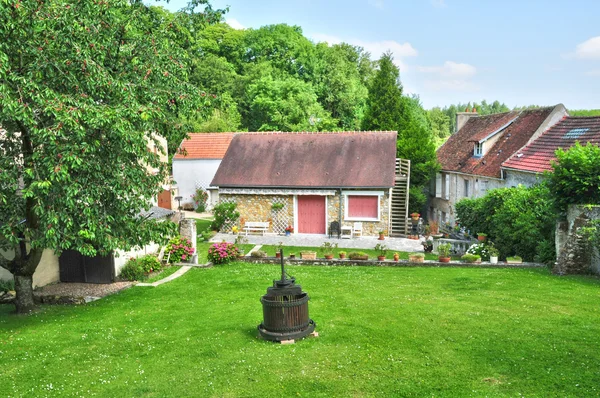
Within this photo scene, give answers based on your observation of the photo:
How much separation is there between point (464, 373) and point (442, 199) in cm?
2682

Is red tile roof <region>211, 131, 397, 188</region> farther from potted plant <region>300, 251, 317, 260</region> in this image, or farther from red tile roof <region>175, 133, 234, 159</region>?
red tile roof <region>175, 133, 234, 159</region>

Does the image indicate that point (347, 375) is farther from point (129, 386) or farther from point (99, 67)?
point (99, 67)

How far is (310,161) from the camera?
28016 mm

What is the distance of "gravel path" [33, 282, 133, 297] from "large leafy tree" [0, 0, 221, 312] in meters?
2.56

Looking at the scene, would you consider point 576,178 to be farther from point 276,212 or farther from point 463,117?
point 463,117

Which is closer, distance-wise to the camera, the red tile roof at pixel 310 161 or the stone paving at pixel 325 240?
the stone paving at pixel 325 240

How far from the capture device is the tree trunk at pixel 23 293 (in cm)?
1363

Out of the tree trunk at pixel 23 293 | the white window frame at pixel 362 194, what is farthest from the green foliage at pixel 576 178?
the tree trunk at pixel 23 293

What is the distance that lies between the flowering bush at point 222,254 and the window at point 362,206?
8.39 meters

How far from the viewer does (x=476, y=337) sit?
10.1m

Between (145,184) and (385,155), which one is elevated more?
(385,155)

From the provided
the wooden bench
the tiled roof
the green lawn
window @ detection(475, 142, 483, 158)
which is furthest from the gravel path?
window @ detection(475, 142, 483, 158)

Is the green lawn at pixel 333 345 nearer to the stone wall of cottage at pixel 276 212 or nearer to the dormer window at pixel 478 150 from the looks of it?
the stone wall of cottage at pixel 276 212

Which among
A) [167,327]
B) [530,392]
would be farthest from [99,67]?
[530,392]
